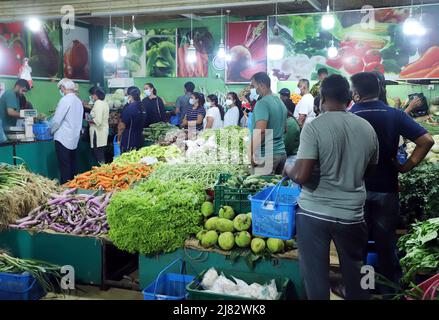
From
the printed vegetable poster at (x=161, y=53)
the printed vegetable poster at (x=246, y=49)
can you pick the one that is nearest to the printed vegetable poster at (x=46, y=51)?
the printed vegetable poster at (x=161, y=53)

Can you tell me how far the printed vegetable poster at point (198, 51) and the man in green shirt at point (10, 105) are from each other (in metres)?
4.66

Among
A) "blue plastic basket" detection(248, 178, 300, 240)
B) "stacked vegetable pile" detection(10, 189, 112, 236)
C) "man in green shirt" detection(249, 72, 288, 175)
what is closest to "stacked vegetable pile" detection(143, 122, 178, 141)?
"stacked vegetable pile" detection(10, 189, 112, 236)

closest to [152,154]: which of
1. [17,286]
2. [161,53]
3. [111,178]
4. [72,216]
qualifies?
[111,178]

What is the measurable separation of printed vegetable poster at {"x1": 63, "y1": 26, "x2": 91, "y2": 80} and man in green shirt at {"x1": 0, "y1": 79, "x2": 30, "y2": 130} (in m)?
3.51

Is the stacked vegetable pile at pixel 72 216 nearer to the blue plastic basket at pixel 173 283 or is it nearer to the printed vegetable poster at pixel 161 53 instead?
the blue plastic basket at pixel 173 283

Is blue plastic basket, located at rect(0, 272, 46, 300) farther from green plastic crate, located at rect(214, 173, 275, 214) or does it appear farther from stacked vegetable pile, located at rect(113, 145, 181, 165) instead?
stacked vegetable pile, located at rect(113, 145, 181, 165)

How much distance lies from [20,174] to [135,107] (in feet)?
11.1

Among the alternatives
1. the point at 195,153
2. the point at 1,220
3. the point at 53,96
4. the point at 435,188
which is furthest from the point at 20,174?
the point at 53,96

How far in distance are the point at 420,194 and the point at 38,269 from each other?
358cm

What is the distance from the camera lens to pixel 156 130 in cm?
855

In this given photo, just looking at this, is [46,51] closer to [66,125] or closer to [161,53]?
[161,53]

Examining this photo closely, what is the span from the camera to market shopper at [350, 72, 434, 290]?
3363 millimetres

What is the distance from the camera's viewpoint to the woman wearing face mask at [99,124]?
925 centimetres
